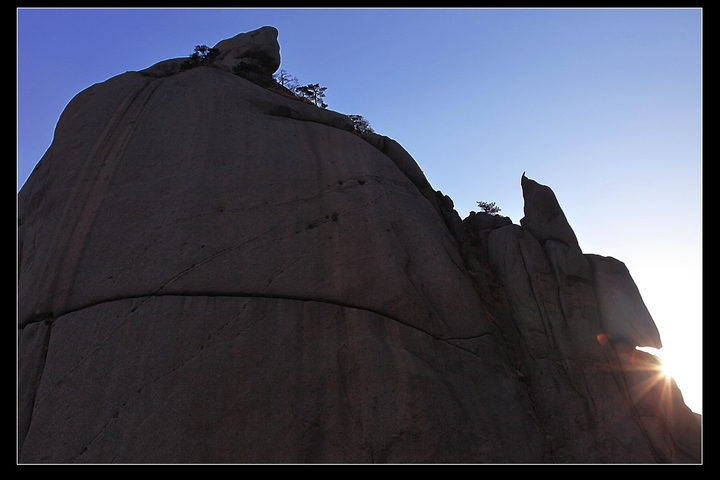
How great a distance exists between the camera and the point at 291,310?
52.4 ft

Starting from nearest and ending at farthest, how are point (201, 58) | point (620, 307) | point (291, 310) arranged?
point (291, 310), point (620, 307), point (201, 58)

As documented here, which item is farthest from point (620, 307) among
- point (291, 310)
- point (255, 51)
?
point (255, 51)

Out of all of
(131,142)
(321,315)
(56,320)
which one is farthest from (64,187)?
(321,315)

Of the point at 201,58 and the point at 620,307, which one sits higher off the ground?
the point at 201,58

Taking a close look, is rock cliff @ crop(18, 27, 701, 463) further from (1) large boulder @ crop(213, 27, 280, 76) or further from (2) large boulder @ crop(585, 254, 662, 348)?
(1) large boulder @ crop(213, 27, 280, 76)

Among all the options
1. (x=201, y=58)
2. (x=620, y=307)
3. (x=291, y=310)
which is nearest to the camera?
(x=291, y=310)

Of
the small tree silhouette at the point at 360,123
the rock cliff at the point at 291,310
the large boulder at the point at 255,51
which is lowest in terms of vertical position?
the rock cliff at the point at 291,310

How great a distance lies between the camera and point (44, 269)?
56.0 ft

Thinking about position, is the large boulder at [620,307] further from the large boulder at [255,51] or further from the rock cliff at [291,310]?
the large boulder at [255,51]

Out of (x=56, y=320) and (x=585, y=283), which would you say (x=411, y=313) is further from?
(x=56, y=320)

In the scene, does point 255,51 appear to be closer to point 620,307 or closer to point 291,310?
point 291,310

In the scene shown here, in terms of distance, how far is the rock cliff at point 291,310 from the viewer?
46.1 ft

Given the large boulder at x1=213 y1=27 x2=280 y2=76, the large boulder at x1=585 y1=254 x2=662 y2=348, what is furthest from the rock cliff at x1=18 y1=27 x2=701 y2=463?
the large boulder at x1=213 y1=27 x2=280 y2=76

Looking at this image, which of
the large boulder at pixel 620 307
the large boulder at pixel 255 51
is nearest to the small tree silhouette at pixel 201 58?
the large boulder at pixel 255 51
